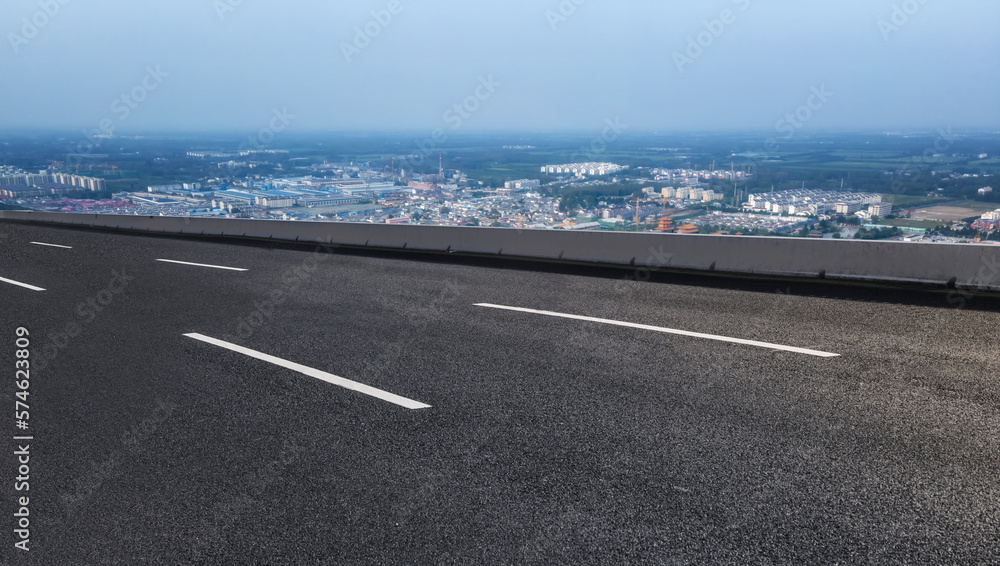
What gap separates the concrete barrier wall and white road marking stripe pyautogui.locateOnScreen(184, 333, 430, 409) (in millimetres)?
6377

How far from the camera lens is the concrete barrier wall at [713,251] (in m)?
8.38

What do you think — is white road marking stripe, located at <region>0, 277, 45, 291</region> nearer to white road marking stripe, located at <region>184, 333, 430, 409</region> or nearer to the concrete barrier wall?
white road marking stripe, located at <region>184, 333, 430, 409</region>

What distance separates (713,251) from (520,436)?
693cm

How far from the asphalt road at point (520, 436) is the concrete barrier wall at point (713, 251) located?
100 centimetres

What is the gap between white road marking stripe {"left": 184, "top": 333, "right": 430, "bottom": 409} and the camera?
16.5 ft

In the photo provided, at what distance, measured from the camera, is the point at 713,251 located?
34.0ft

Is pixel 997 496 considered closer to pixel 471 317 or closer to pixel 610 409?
pixel 610 409
